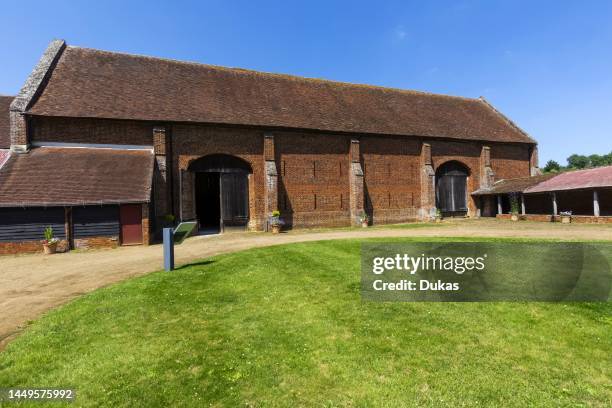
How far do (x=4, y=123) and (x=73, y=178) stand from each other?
1136 cm

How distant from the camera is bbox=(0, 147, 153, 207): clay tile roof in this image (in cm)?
1427

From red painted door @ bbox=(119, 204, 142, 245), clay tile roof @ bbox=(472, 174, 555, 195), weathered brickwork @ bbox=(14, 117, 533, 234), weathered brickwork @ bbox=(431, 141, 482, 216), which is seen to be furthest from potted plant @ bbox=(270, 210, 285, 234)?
clay tile roof @ bbox=(472, 174, 555, 195)

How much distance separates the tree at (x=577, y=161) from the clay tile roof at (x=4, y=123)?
11381cm

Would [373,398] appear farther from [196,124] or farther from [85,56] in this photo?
[85,56]

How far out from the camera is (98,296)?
23.0 ft

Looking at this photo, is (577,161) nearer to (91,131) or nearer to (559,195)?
(559,195)

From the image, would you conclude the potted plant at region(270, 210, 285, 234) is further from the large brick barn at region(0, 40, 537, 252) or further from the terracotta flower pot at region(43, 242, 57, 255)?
the terracotta flower pot at region(43, 242, 57, 255)

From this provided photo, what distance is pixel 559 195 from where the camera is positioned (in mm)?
25281

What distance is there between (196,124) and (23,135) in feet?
29.0

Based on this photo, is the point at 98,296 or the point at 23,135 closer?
the point at 98,296

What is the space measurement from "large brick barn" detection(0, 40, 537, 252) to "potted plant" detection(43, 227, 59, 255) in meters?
0.38

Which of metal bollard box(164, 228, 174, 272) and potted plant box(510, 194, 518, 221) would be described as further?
potted plant box(510, 194, 518, 221)

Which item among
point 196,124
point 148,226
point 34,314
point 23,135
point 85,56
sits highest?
Answer: point 85,56

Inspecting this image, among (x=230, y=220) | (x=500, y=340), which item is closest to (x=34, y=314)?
(x=500, y=340)
